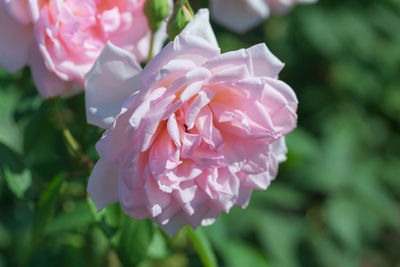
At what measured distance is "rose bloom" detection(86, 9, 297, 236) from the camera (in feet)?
2.37

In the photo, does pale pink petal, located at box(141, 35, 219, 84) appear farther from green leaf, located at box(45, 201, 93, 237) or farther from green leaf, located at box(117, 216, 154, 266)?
green leaf, located at box(45, 201, 93, 237)

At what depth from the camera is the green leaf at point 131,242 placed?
0.95 meters

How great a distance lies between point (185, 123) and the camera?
2.52 feet

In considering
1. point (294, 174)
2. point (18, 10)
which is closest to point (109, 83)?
point (18, 10)

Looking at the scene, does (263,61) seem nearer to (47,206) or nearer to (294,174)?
(47,206)

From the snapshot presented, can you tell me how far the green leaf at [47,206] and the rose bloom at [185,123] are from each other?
0.20 meters

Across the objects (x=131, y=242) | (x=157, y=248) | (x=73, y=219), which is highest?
(x=131, y=242)

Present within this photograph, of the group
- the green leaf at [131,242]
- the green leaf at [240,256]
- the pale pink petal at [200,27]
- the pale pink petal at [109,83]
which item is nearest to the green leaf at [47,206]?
the green leaf at [131,242]

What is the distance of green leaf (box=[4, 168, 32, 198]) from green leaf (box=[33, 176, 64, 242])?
0.04 metres

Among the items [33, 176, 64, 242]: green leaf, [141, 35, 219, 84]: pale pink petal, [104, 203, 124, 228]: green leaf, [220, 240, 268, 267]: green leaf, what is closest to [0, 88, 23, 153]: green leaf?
[33, 176, 64, 242]: green leaf

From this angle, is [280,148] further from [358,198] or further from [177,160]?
[358,198]

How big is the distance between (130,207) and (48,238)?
603mm

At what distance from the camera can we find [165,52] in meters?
0.72

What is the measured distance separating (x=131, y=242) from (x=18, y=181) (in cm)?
24
